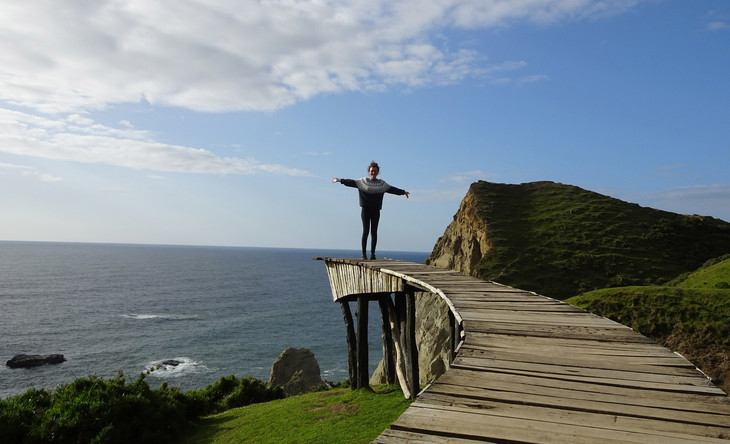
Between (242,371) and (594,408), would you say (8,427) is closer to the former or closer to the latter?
(594,408)

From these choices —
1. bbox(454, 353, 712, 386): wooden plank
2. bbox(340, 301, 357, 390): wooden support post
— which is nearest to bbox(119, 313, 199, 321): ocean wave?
bbox(340, 301, 357, 390): wooden support post

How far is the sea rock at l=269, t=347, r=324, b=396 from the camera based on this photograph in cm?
3319

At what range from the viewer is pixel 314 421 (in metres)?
13.1

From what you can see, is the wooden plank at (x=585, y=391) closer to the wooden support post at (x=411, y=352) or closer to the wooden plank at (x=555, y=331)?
the wooden plank at (x=555, y=331)

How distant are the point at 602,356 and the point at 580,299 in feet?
Result: 45.6

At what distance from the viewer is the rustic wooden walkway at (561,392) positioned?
3.11 meters

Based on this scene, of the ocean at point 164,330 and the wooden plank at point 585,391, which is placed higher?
the wooden plank at point 585,391

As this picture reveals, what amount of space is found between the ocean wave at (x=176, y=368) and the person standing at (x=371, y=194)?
111 ft

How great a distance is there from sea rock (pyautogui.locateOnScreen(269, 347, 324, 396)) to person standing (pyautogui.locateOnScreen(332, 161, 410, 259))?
22634 millimetres

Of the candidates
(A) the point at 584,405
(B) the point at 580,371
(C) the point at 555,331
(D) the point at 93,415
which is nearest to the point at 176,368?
(D) the point at 93,415

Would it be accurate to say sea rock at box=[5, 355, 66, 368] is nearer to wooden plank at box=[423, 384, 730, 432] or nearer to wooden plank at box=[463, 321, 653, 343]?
wooden plank at box=[463, 321, 653, 343]

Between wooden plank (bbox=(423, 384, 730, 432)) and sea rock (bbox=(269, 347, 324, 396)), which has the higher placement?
wooden plank (bbox=(423, 384, 730, 432))

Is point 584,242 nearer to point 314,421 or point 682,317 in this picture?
point 682,317

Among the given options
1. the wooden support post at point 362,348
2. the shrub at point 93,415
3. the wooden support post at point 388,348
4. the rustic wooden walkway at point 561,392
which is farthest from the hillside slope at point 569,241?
the rustic wooden walkway at point 561,392
